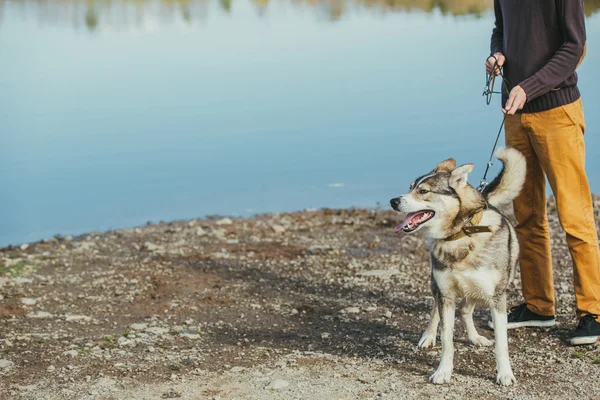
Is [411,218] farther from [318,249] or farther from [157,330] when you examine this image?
[318,249]

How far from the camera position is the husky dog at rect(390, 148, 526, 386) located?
5559mm

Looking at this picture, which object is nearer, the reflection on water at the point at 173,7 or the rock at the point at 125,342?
the rock at the point at 125,342

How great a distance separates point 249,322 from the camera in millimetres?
7555

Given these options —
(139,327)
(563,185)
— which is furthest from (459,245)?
(139,327)

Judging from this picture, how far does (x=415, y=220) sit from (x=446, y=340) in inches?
35.0

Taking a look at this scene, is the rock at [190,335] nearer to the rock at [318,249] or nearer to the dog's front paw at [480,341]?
the dog's front paw at [480,341]

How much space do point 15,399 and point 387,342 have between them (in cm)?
286

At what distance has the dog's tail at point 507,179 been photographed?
5.98 meters

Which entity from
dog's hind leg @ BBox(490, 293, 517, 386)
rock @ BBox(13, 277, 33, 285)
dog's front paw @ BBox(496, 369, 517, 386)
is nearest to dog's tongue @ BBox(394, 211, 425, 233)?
dog's hind leg @ BBox(490, 293, 517, 386)

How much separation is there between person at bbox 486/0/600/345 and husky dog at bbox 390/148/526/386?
0.70 metres

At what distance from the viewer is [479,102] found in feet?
61.4

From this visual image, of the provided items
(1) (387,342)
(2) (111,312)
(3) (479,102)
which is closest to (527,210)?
(1) (387,342)

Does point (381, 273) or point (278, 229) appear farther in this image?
point (278, 229)

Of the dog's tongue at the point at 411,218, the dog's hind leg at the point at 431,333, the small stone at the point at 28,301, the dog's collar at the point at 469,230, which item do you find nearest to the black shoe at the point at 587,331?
the dog's hind leg at the point at 431,333
